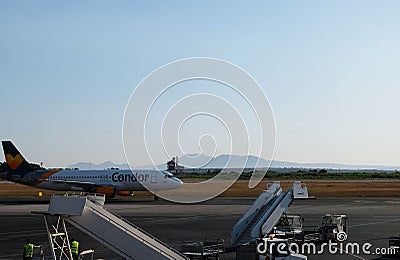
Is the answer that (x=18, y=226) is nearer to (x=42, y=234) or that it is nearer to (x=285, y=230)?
(x=42, y=234)

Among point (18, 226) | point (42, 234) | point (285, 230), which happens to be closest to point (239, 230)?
point (285, 230)

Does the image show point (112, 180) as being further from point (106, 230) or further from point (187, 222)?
point (106, 230)

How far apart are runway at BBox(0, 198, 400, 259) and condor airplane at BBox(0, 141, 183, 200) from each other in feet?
16.0

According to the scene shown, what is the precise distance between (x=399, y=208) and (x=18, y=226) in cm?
4266

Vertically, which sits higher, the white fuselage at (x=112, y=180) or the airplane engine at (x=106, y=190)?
the white fuselage at (x=112, y=180)

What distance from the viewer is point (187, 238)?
1436 inches

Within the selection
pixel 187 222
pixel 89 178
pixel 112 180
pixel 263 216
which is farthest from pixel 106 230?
pixel 89 178

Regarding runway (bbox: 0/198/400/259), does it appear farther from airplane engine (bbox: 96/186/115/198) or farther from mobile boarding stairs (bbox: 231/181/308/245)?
airplane engine (bbox: 96/186/115/198)

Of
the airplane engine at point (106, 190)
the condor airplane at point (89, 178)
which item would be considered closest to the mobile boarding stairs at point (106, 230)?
the condor airplane at point (89, 178)

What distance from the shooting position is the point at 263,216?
1254 inches

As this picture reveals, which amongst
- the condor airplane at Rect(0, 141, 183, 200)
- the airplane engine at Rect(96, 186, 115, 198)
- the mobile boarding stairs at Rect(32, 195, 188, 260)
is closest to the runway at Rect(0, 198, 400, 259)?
the condor airplane at Rect(0, 141, 183, 200)

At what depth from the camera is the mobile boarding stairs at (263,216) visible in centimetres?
3075

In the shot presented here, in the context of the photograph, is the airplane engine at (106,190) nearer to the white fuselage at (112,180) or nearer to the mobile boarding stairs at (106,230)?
the white fuselage at (112,180)

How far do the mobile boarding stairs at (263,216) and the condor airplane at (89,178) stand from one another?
3758 centimetres
